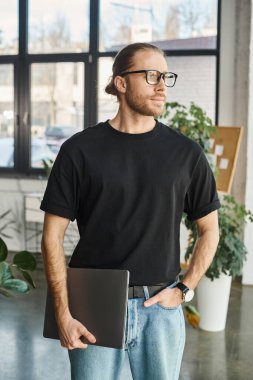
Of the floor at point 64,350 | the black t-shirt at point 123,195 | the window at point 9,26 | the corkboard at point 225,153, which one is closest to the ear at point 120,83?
the black t-shirt at point 123,195

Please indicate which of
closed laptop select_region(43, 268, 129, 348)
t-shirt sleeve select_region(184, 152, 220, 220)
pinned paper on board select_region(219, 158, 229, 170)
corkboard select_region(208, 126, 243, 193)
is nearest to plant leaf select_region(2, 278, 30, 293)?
closed laptop select_region(43, 268, 129, 348)

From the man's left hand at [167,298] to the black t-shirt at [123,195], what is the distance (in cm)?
3

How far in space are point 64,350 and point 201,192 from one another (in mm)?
2368

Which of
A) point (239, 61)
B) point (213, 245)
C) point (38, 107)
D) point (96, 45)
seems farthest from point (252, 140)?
point (213, 245)

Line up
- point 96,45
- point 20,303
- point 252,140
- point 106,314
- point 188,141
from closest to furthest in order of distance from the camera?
1. point 106,314
2. point 188,141
3. point 20,303
4. point 252,140
5. point 96,45

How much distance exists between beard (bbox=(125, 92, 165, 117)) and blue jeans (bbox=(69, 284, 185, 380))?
0.49 meters

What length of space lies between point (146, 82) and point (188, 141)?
0.21 m

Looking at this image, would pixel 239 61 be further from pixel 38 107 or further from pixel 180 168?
pixel 180 168

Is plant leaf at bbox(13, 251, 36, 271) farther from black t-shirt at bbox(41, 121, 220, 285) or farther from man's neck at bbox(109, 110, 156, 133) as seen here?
man's neck at bbox(109, 110, 156, 133)

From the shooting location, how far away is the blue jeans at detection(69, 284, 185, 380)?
1615 mm

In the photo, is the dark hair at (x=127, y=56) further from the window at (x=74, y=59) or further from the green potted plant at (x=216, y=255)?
the window at (x=74, y=59)

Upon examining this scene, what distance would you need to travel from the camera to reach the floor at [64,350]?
11.2 feet

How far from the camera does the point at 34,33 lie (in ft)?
22.1

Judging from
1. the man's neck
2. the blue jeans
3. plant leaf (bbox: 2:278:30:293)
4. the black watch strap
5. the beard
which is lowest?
the blue jeans
